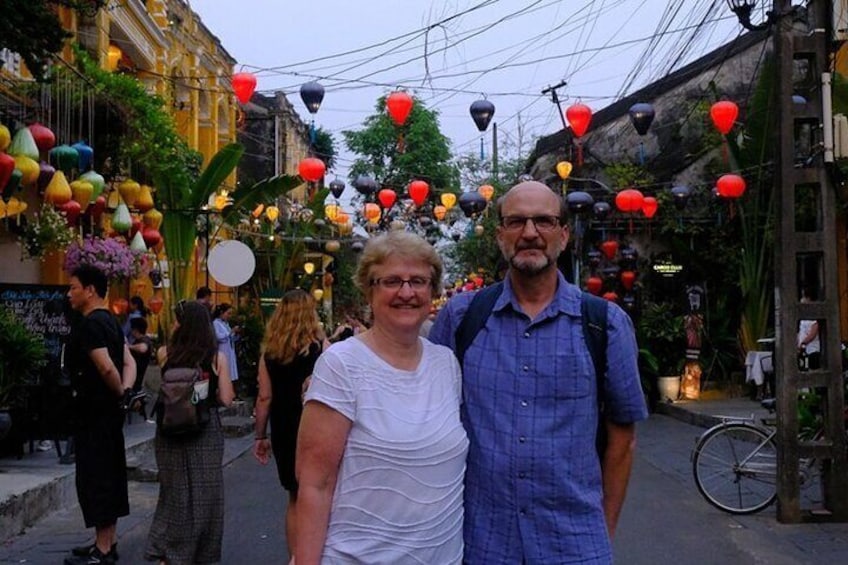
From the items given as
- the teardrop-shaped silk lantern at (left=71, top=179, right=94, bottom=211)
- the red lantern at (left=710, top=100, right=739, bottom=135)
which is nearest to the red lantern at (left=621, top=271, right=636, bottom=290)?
the red lantern at (left=710, top=100, right=739, bottom=135)

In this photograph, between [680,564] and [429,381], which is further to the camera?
[680,564]

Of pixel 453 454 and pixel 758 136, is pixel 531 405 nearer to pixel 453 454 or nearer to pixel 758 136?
pixel 453 454

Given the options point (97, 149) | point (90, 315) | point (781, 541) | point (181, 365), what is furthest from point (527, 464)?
point (97, 149)

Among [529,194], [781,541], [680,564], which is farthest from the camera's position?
[781,541]

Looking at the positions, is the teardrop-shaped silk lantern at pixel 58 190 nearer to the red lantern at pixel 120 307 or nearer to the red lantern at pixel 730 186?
the red lantern at pixel 120 307

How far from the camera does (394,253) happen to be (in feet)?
10.9

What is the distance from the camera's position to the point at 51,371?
36.4 feet

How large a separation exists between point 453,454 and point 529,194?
0.88 metres

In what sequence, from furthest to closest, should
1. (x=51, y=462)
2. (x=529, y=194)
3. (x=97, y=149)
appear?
(x=97, y=149), (x=51, y=462), (x=529, y=194)

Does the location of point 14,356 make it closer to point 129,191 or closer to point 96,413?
point 96,413

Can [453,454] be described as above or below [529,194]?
below

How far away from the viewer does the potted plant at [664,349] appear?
20203 millimetres

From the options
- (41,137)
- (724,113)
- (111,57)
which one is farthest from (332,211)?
(41,137)

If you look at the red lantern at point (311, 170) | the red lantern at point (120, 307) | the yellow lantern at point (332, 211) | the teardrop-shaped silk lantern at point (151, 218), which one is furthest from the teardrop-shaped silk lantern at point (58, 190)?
the yellow lantern at point (332, 211)
